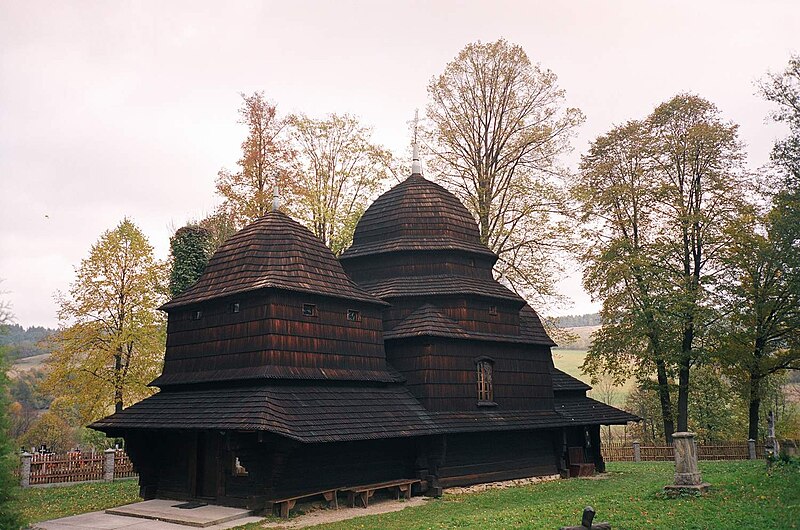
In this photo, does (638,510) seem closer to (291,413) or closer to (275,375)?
(291,413)

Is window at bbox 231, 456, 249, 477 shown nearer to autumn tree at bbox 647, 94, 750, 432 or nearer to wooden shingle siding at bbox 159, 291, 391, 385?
wooden shingle siding at bbox 159, 291, 391, 385

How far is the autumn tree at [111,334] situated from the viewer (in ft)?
90.3

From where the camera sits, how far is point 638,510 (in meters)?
12.9

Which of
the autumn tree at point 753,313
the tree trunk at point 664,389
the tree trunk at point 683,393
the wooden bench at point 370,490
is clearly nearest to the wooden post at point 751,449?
the autumn tree at point 753,313

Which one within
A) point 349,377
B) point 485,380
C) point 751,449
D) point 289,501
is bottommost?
point 751,449

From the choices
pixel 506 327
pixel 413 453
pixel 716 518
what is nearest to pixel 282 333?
pixel 413 453

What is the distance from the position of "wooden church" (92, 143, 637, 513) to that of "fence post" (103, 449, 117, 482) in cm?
610

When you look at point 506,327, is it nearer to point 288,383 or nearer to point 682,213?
point 288,383

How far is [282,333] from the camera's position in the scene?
16.8m

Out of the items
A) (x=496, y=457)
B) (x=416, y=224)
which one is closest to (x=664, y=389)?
(x=496, y=457)

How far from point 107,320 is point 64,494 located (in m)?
10.6

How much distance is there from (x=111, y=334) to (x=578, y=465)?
66.6ft

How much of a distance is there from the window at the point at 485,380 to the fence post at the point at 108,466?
530 inches

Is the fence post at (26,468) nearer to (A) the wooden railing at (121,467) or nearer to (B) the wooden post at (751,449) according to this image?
(A) the wooden railing at (121,467)
